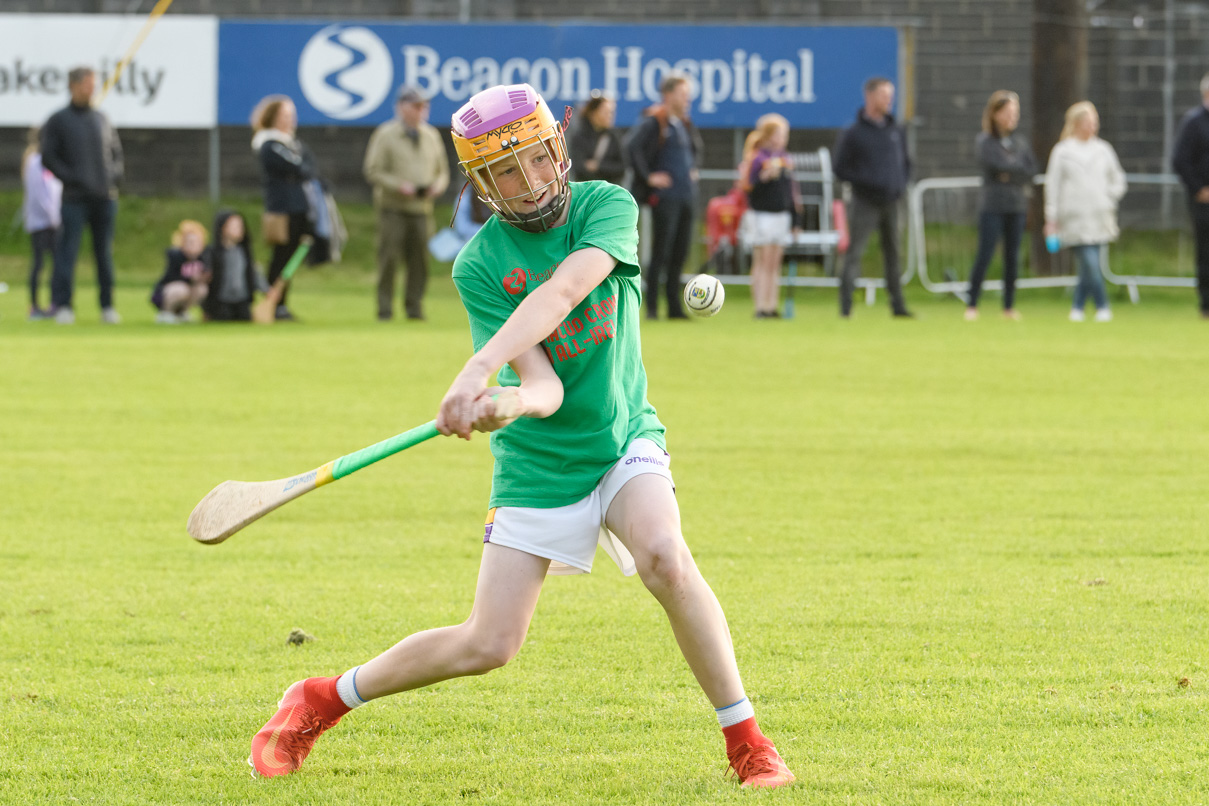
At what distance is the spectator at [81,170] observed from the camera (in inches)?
551

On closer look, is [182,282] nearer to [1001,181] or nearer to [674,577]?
[1001,181]

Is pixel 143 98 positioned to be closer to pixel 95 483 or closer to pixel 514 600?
pixel 95 483

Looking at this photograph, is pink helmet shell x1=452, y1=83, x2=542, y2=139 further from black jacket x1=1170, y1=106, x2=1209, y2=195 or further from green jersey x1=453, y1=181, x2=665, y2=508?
black jacket x1=1170, y1=106, x2=1209, y2=195

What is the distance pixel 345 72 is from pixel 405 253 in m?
5.39

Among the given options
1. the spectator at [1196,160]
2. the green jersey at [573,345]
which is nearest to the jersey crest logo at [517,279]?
the green jersey at [573,345]

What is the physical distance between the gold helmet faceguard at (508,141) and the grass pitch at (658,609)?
127 centimetres

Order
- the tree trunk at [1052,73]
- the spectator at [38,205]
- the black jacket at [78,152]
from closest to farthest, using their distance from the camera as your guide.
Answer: the black jacket at [78,152], the spectator at [38,205], the tree trunk at [1052,73]

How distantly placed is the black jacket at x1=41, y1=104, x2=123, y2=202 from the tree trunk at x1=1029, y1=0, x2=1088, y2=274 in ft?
37.7

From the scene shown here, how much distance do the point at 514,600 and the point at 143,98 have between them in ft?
57.6

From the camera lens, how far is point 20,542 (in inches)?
241

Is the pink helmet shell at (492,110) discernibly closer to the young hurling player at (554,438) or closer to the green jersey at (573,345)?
the young hurling player at (554,438)

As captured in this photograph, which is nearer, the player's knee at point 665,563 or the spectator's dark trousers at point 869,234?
the player's knee at point 665,563

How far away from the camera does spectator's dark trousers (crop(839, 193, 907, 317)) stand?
1483 cm

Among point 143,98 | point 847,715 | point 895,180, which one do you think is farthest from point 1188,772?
point 143,98
